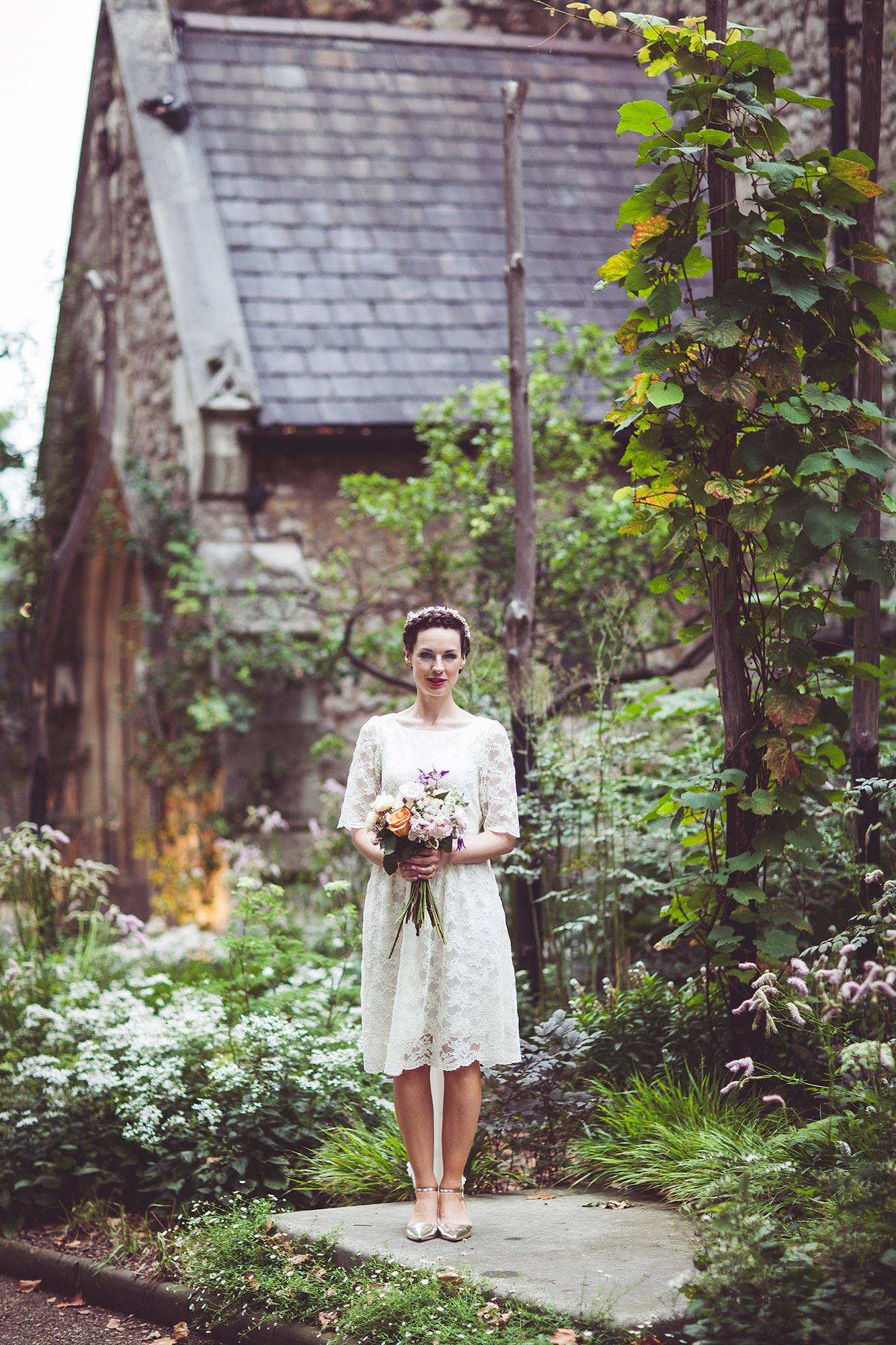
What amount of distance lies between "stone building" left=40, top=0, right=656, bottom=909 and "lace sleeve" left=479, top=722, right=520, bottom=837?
532cm

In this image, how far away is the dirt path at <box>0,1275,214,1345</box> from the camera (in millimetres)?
4121

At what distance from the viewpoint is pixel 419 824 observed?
3863 mm

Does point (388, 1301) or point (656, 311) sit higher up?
point (656, 311)

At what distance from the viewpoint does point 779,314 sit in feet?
14.1

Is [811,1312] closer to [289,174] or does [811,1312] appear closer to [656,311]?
[656,311]

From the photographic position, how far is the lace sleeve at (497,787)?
163 inches

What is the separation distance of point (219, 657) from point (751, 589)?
5494 mm

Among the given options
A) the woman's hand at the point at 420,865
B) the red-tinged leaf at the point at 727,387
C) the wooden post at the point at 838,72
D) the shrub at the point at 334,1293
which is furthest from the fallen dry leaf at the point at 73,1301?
the wooden post at the point at 838,72

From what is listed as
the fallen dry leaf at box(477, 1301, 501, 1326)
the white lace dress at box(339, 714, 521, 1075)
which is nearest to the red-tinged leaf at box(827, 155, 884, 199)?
the white lace dress at box(339, 714, 521, 1075)

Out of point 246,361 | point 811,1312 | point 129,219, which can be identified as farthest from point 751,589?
point 129,219

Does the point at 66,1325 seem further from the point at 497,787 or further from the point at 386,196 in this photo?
the point at 386,196

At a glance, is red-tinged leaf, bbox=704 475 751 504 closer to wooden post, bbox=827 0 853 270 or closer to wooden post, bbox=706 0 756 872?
wooden post, bbox=706 0 756 872

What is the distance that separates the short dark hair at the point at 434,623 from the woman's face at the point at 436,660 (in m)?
0.01

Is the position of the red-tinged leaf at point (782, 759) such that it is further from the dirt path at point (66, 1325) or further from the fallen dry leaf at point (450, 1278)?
the dirt path at point (66, 1325)
